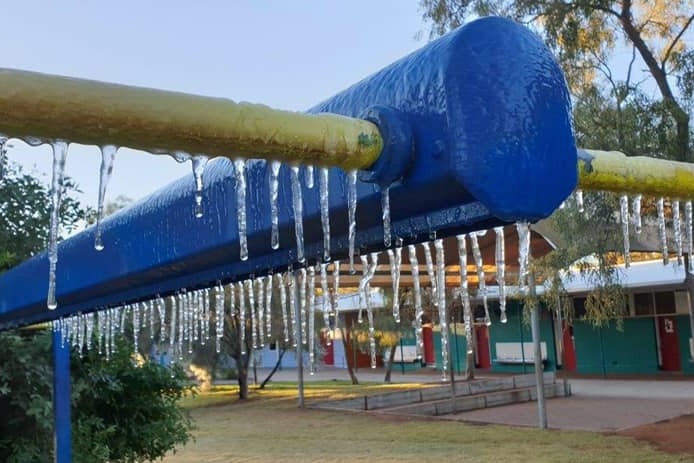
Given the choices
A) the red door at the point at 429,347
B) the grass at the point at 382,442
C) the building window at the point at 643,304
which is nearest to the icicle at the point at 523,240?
the grass at the point at 382,442

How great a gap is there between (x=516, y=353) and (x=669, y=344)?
5657 mm

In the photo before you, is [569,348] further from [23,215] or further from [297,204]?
[297,204]

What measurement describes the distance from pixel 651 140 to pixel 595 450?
14.4 feet

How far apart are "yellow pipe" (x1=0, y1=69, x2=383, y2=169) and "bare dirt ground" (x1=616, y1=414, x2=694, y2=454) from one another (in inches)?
411

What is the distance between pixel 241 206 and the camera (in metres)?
2.10

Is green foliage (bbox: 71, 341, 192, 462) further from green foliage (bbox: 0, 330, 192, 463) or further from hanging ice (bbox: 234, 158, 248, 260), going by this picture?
hanging ice (bbox: 234, 158, 248, 260)

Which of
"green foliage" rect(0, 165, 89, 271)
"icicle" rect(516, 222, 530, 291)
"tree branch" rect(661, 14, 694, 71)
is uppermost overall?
"tree branch" rect(661, 14, 694, 71)

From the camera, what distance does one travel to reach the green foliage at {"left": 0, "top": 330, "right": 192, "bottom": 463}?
681 cm

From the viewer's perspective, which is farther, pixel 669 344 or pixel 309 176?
pixel 669 344

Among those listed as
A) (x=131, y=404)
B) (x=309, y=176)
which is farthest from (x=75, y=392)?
(x=309, y=176)

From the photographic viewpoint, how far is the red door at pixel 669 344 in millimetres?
23906

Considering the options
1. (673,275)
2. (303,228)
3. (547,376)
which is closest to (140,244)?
(303,228)

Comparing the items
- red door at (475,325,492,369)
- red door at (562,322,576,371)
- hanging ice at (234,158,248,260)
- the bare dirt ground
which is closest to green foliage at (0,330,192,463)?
hanging ice at (234,158,248,260)

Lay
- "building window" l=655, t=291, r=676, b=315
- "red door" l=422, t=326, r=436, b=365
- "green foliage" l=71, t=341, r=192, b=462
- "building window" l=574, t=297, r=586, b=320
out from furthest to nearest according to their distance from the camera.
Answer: "red door" l=422, t=326, r=436, b=365 < "building window" l=574, t=297, r=586, b=320 < "building window" l=655, t=291, r=676, b=315 < "green foliage" l=71, t=341, r=192, b=462
